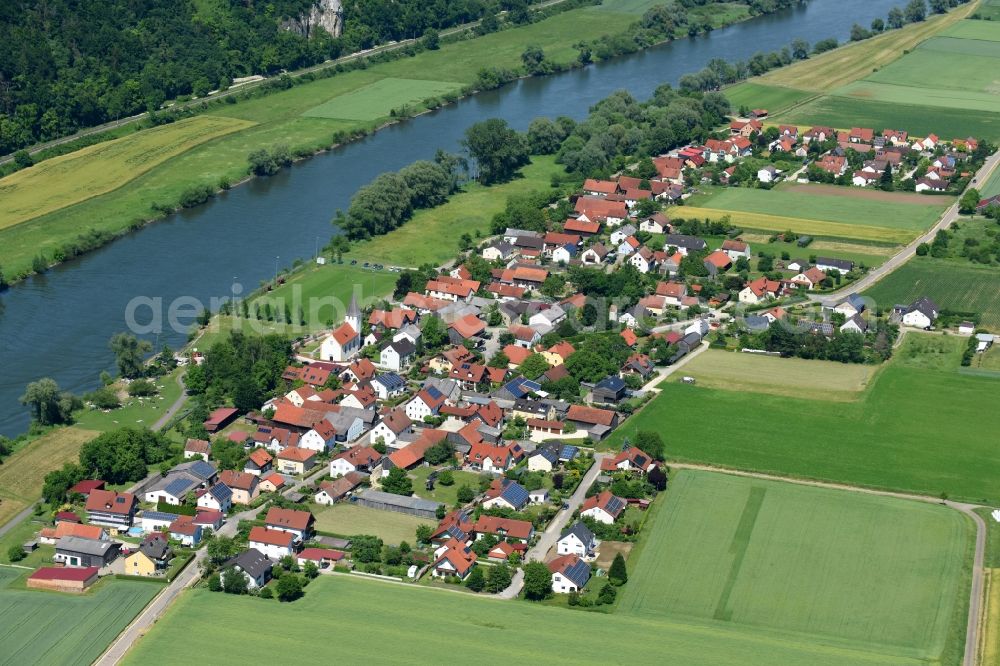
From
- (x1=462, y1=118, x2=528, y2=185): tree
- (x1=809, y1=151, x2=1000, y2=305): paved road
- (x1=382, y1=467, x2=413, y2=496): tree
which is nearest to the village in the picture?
(x1=382, y1=467, x2=413, y2=496): tree

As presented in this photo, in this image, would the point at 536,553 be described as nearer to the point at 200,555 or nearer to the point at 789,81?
the point at 200,555

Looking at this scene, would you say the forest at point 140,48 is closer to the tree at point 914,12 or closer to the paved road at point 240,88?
the paved road at point 240,88

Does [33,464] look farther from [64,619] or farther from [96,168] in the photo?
[96,168]

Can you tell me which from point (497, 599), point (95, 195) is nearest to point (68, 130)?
point (95, 195)

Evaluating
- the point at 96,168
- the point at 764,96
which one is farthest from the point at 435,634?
the point at 764,96

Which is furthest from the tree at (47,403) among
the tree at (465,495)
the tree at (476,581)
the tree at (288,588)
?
the tree at (476,581)
